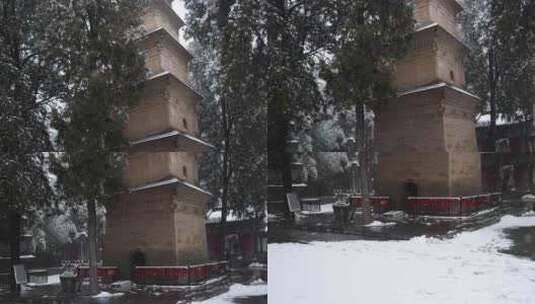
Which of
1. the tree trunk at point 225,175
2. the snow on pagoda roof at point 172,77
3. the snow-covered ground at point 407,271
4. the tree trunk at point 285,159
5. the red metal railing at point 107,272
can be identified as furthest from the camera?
the tree trunk at point 285,159

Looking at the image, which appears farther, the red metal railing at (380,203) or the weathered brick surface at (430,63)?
the red metal railing at (380,203)

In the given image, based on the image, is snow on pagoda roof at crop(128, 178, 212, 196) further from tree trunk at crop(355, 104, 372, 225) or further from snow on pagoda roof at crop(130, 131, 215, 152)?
tree trunk at crop(355, 104, 372, 225)

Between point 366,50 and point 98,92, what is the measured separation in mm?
1472

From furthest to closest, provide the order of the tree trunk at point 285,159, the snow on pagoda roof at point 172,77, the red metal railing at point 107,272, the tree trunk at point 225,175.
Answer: the tree trunk at point 285,159 < the tree trunk at point 225,175 < the red metal railing at point 107,272 < the snow on pagoda roof at point 172,77

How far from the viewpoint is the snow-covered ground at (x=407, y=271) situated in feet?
9.59

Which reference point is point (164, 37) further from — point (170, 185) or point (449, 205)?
point (449, 205)

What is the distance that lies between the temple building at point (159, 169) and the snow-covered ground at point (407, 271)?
2.44ft

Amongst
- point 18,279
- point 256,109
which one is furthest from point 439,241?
point 18,279

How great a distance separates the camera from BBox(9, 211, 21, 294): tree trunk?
319cm

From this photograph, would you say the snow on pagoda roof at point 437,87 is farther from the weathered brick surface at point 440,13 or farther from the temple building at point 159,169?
the temple building at point 159,169

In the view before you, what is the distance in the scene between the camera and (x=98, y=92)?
299cm

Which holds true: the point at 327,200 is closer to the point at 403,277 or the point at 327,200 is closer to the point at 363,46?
the point at 403,277

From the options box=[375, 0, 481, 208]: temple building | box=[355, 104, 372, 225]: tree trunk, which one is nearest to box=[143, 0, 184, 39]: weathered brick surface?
box=[355, 104, 372, 225]: tree trunk

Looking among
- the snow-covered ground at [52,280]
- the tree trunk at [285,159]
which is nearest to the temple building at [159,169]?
the snow-covered ground at [52,280]
